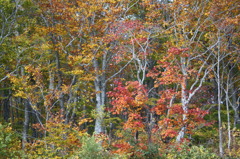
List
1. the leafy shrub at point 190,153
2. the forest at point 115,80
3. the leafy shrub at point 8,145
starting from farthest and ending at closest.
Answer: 1. the forest at point 115,80
2. the leafy shrub at point 190,153
3. the leafy shrub at point 8,145

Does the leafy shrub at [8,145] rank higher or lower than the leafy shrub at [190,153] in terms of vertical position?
higher

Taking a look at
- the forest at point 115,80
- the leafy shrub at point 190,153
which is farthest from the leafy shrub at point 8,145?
the leafy shrub at point 190,153

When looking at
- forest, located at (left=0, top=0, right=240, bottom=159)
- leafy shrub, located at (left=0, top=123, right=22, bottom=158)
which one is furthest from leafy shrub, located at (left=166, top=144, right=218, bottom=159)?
leafy shrub, located at (left=0, top=123, right=22, bottom=158)

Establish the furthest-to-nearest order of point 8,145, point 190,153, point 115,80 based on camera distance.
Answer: point 115,80 → point 190,153 → point 8,145

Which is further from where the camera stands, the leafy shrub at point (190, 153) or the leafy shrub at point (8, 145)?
the leafy shrub at point (190, 153)

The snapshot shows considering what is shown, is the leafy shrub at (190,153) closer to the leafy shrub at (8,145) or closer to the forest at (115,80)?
the forest at (115,80)

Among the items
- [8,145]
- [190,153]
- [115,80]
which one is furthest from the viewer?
[115,80]

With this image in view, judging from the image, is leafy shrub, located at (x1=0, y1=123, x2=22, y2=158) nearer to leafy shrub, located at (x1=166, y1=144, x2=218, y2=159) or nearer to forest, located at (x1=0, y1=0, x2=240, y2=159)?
forest, located at (x1=0, y1=0, x2=240, y2=159)

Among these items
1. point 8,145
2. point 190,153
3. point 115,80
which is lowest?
point 190,153

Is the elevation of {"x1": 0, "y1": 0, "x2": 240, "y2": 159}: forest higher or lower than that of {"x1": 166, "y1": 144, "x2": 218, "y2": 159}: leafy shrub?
higher

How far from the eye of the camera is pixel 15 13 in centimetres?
1049

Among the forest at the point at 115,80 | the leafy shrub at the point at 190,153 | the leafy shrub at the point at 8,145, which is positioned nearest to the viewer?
the leafy shrub at the point at 8,145

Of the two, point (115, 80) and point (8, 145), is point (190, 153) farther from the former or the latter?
point (8, 145)

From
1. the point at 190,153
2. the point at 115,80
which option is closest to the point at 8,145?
the point at 115,80
